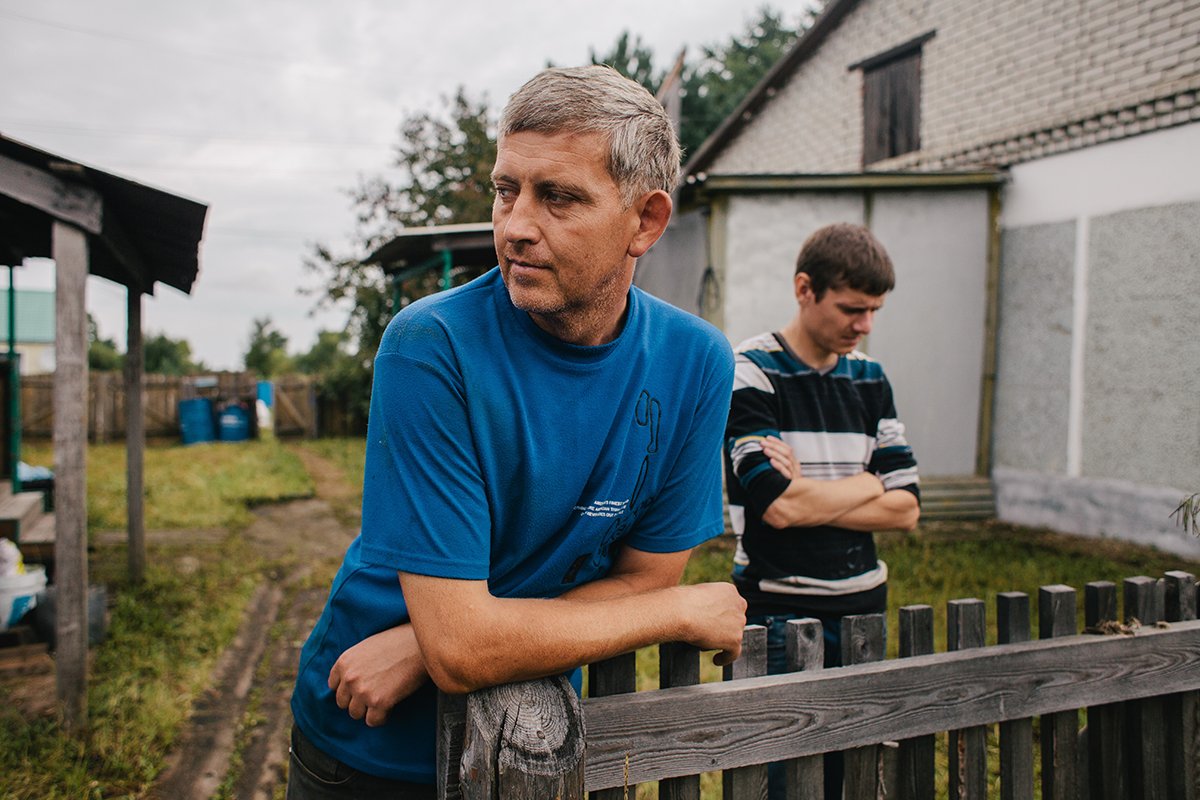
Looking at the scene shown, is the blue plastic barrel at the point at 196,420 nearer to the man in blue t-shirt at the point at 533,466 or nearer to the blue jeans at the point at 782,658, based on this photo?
the blue jeans at the point at 782,658

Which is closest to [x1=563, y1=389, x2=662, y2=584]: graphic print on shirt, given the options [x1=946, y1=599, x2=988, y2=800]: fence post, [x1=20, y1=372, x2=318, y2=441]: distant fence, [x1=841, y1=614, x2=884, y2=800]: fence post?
[x1=841, y1=614, x2=884, y2=800]: fence post

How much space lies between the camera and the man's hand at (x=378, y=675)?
131 centimetres

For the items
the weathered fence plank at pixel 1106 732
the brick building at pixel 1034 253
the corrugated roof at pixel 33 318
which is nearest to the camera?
the weathered fence plank at pixel 1106 732

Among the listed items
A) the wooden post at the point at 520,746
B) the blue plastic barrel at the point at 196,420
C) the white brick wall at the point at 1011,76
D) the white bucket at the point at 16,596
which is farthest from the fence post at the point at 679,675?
the blue plastic barrel at the point at 196,420

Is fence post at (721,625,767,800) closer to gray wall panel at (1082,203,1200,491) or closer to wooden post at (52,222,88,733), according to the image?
wooden post at (52,222,88,733)

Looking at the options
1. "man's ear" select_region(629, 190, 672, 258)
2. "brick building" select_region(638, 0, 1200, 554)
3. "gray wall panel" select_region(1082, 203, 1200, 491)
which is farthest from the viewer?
"brick building" select_region(638, 0, 1200, 554)

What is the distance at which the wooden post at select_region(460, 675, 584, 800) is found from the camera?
45.2 inches

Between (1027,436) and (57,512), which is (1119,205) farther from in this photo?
(57,512)

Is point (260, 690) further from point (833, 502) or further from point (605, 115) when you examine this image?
point (605, 115)

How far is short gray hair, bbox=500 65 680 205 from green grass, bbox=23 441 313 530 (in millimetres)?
9796

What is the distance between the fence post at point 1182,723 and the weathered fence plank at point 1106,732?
142 millimetres

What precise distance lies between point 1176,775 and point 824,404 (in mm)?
1423

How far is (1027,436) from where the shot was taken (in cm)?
926

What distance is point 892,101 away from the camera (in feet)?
39.3
